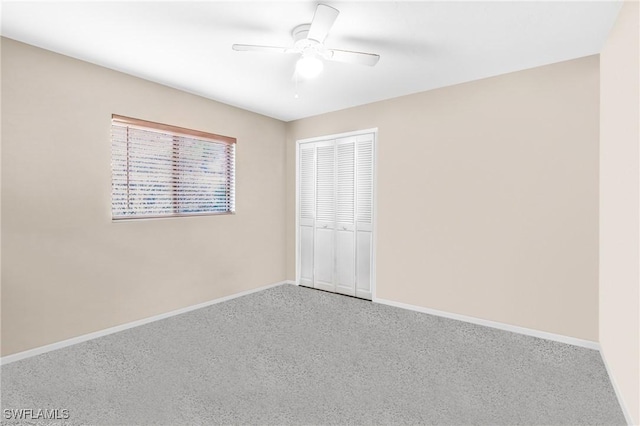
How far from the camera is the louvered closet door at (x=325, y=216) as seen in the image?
182 inches

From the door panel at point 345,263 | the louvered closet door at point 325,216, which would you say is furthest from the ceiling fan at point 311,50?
the door panel at point 345,263

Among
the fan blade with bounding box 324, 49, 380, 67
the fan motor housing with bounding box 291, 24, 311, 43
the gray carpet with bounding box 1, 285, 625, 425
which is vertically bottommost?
the gray carpet with bounding box 1, 285, 625, 425

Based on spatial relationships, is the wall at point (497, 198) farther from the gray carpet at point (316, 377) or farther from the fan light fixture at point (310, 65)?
the fan light fixture at point (310, 65)

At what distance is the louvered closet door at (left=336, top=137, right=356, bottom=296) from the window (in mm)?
1421

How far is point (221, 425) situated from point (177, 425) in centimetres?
24

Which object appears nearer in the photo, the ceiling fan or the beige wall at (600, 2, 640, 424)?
the beige wall at (600, 2, 640, 424)

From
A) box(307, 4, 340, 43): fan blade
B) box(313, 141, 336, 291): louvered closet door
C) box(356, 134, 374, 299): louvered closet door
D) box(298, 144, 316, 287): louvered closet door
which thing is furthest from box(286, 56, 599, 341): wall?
box(307, 4, 340, 43): fan blade

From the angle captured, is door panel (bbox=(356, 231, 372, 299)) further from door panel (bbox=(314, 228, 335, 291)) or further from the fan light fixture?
the fan light fixture

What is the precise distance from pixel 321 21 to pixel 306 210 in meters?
3.11

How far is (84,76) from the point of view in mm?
2955

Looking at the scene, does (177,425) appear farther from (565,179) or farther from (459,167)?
(565,179)

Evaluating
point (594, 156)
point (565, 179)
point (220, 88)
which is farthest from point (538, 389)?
point (220, 88)

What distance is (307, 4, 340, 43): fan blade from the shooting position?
77.0 inches

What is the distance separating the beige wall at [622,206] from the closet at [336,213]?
226 centimetres
